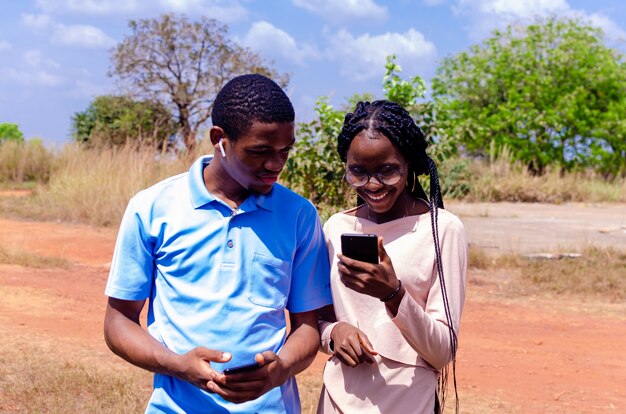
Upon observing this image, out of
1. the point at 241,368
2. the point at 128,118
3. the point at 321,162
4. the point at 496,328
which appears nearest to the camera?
the point at 241,368

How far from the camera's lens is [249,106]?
2203 mm

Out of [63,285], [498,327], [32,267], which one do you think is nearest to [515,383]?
[498,327]

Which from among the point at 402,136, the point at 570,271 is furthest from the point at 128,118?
the point at 402,136

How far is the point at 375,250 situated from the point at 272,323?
333 mm

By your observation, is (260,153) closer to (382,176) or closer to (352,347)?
(382,176)

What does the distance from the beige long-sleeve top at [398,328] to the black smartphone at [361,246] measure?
0.74 ft

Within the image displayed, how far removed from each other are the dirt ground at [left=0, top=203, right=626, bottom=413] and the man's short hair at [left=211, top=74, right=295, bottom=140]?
3207mm

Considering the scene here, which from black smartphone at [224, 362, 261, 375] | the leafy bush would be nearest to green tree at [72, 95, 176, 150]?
the leafy bush

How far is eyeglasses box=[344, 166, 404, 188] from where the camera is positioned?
93.3 inches

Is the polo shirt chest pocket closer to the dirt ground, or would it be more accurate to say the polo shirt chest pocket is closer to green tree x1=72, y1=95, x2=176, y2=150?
the dirt ground

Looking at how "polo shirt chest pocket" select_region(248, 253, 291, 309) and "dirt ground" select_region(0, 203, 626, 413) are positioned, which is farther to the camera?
"dirt ground" select_region(0, 203, 626, 413)

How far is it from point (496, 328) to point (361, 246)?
5116mm

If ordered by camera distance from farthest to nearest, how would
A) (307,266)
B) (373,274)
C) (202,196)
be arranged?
1. (307,266)
2. (202,196)
3. (373,274)

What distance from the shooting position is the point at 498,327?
6984 millimetres
